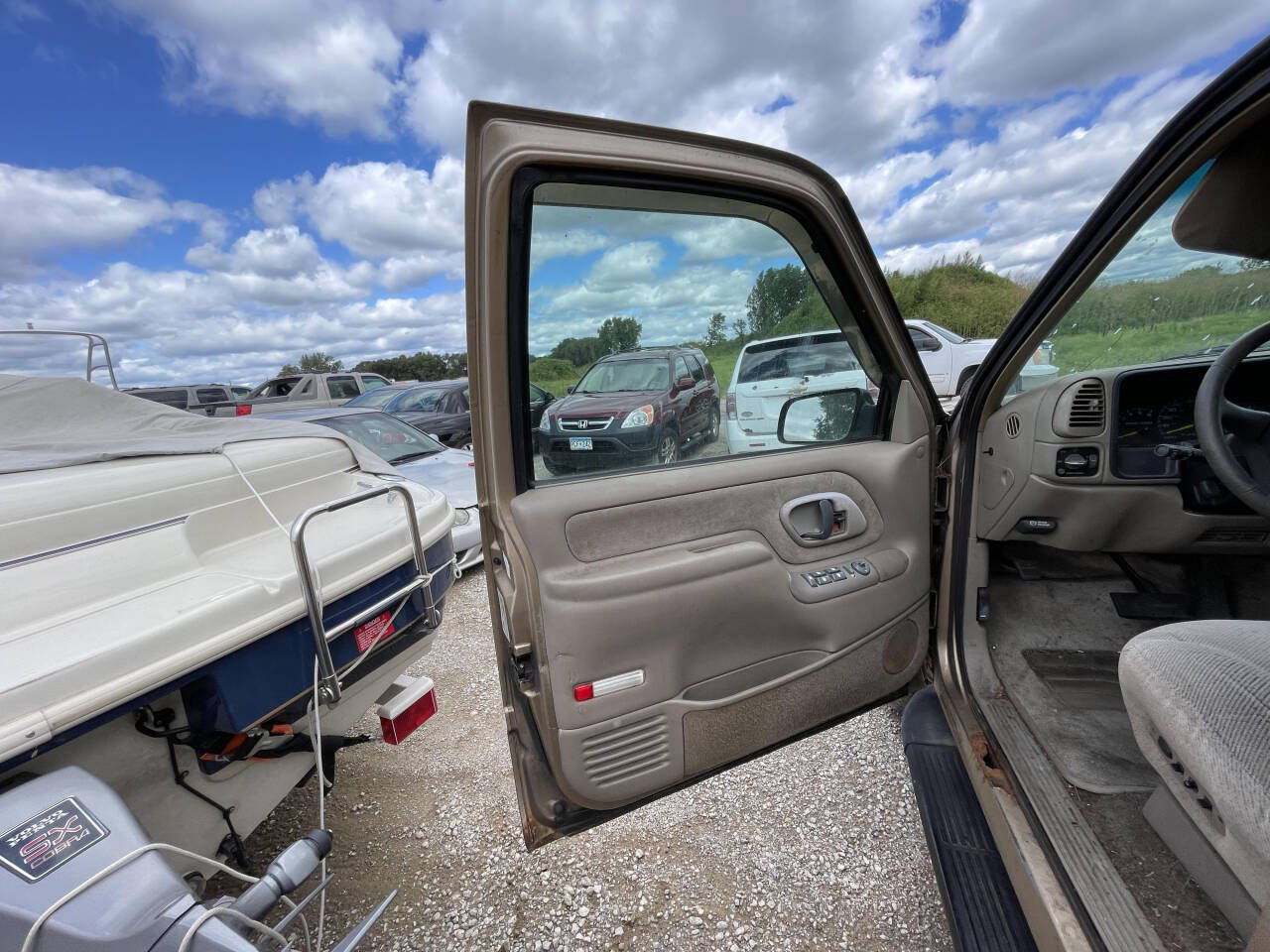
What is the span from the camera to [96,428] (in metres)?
2.08

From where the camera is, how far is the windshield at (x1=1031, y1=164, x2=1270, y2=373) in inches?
60.2

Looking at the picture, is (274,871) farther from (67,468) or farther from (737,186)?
(737,186)

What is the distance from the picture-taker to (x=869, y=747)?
8.16ft

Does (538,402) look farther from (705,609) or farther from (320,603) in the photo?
(320,603)

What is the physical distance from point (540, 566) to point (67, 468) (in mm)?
1406

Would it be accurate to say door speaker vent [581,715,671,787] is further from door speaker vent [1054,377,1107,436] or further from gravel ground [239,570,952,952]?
door speaker vent [1054,377,1107,436]

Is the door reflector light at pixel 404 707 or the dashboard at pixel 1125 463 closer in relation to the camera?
the dashboard at pixel 1125 463

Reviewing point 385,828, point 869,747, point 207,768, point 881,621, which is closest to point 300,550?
point 207,768

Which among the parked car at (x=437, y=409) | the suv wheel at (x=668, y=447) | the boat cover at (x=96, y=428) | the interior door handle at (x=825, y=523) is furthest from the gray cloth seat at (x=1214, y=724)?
the parked car at (x=437, y=409)

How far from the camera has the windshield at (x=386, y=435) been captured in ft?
16.4

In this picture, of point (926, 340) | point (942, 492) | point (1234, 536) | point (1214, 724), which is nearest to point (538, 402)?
point (942, 492)

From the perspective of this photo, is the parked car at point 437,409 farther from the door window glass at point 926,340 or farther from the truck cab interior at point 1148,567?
the door window glass at point 926,340

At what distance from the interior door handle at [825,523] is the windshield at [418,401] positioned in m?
7.58

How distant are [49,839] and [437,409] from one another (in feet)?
25.5
